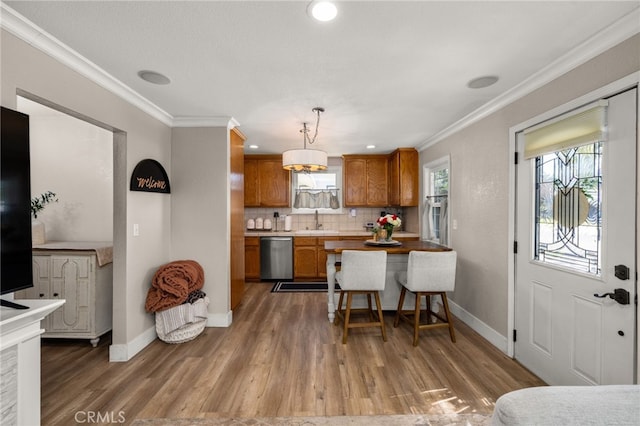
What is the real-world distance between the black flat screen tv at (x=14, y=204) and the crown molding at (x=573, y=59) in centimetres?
326

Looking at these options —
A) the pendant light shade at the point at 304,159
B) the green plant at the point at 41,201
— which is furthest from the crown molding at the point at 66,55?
the green plant at the point at 41,201

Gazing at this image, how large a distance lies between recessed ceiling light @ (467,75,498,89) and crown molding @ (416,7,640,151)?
254mm

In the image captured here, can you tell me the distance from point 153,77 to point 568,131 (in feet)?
10.2

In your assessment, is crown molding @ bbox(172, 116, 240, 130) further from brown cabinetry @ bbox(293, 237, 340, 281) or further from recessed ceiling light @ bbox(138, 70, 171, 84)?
brown cabinetry @ bbox(293, 237, 340, 281)

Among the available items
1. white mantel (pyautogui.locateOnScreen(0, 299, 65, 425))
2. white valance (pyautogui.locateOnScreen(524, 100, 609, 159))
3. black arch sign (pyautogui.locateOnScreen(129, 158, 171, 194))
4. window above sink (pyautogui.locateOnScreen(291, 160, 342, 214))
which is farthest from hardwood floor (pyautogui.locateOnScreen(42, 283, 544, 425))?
window above sink (pyautogui.locateOnScreen(291, 160, 342, 214))

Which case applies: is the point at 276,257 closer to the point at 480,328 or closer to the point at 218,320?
the point at 218,320

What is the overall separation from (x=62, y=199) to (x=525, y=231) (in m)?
4.78

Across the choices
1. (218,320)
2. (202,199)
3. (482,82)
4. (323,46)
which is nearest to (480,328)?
(482,82)

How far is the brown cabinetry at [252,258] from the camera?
17.3ft

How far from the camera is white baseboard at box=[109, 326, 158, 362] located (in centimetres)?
255

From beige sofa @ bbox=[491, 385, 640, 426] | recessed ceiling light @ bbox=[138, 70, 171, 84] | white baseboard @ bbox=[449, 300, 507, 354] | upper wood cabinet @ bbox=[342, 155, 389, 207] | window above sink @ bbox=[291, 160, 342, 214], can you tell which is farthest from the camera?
window above sink @ bbox=[291, 160, 342, 214]

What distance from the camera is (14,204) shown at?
4.66ft

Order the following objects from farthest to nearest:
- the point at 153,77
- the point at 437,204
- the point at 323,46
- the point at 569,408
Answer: the point at 437,204 → the point at 153,77 → the point at 323,46 → the point at 569,408

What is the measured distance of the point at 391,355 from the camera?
104 inches
